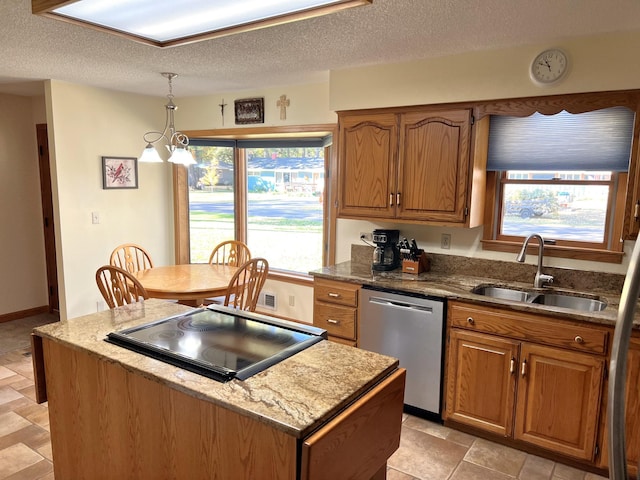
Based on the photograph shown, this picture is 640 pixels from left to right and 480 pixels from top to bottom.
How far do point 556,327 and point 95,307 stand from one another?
3.91 meters

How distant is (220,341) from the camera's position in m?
1.79

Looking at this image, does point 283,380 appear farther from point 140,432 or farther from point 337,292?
point 337,292

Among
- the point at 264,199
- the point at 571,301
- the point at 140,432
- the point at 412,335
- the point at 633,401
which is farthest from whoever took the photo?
the point at 264,199

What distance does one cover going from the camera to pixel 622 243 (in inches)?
107

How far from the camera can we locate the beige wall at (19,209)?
465 cm

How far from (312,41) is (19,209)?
12.9 ft

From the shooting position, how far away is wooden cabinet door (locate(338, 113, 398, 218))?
316 cm

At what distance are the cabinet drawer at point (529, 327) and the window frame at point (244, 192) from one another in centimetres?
144

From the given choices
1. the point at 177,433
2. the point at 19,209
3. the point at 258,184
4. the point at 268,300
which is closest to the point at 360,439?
the point at 177,433

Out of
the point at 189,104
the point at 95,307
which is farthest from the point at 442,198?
the point at 95,307

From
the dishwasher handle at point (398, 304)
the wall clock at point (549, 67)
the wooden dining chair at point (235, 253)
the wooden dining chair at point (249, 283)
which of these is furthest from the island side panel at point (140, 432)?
the wooden dining chair at point (235, 253)

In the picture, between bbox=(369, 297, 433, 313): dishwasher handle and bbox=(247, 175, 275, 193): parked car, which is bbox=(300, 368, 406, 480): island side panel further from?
bbox=(247, 175, 275, 193): parked car

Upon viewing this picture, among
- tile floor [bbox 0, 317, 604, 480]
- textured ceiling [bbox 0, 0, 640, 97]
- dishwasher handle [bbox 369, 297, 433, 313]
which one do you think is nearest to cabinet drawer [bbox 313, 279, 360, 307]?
dishwasher handle [bbox 369, 297, 433, 313]

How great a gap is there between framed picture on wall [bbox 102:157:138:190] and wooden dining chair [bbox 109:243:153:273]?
61 cm
